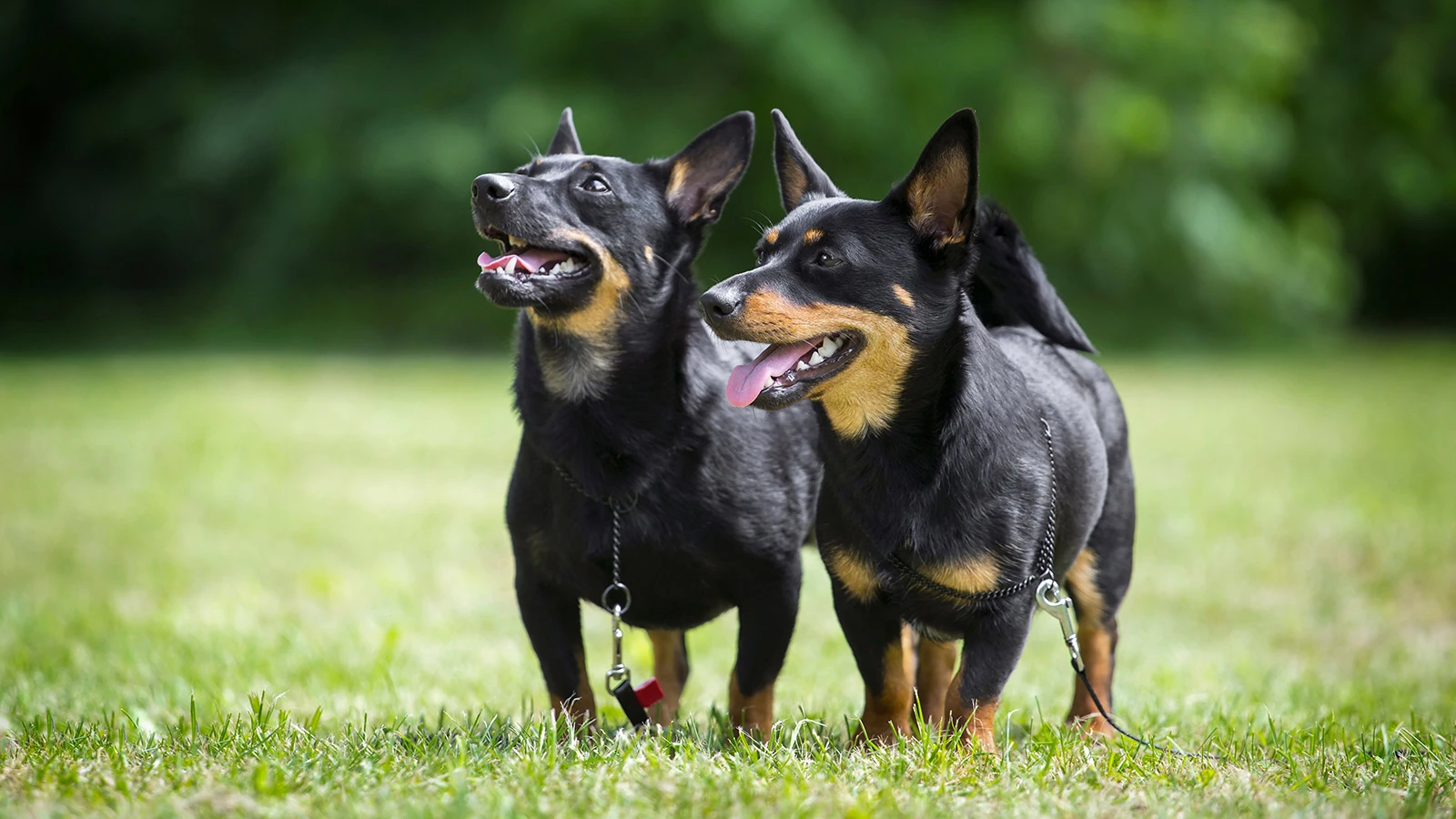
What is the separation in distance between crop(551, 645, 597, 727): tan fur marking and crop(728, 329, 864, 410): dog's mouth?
1.03 metres

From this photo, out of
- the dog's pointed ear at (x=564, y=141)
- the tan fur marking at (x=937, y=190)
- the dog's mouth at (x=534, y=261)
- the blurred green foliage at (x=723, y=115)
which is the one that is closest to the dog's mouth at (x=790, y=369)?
the tan fur marking at (x=937, y=190)

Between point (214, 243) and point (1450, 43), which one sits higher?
point (1450, 43)

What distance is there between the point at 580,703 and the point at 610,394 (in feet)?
2.94

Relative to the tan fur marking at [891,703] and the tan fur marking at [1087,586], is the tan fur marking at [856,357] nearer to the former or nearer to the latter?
the tan fur marking at [891,703]

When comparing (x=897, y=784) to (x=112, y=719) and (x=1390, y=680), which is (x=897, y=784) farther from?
(x=1390, y=680)

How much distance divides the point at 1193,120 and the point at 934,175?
16414 millimetres

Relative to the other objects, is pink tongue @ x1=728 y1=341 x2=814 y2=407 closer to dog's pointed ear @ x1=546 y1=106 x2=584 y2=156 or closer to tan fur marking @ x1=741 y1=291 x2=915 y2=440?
tan fur marking @ x1=741 y1=291 x2=915 y2=440

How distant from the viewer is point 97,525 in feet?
26.0

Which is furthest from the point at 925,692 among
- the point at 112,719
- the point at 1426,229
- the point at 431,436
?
the point at 1426,229

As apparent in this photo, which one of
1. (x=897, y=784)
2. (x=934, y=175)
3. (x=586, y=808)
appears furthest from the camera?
(x=934, y=175)

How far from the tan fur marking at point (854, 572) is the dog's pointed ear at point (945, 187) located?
0.86 m

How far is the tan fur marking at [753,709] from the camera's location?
3.66 meters

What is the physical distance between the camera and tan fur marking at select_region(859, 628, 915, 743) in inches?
136

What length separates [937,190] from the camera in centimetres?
325
